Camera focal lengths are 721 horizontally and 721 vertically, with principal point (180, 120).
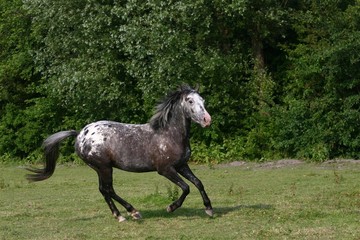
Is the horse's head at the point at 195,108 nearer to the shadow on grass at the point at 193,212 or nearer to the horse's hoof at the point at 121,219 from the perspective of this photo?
the shadow on grass at the point at 193,212

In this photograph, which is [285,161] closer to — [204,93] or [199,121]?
[204,93]

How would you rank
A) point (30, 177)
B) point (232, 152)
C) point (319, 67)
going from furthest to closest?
point (232, 152) < point (319, 67) < point (30, 177)

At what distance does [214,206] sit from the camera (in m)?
13.7

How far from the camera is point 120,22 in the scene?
89.4 feet

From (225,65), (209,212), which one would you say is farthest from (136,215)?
(225,65)

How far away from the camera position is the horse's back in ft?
39.9

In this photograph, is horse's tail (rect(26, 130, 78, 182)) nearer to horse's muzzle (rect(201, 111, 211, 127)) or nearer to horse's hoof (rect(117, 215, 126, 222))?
horse's hoof (rect(117, 215, 126, 222))

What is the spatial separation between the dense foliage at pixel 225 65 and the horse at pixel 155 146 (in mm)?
12018

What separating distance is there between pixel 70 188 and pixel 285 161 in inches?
315

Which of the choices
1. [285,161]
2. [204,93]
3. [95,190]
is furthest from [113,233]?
[204,93]

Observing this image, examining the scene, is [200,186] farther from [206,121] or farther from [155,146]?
[206,121]

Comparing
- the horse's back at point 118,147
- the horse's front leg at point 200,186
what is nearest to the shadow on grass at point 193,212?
the horse's front leg at point 200,186

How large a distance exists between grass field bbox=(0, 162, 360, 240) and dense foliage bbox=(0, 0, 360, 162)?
3644 mm

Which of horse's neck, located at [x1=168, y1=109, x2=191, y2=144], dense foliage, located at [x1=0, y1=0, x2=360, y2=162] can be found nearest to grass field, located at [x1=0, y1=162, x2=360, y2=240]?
horse's neck, located at [x1=168, y1=109, x2=191, y2=144]
